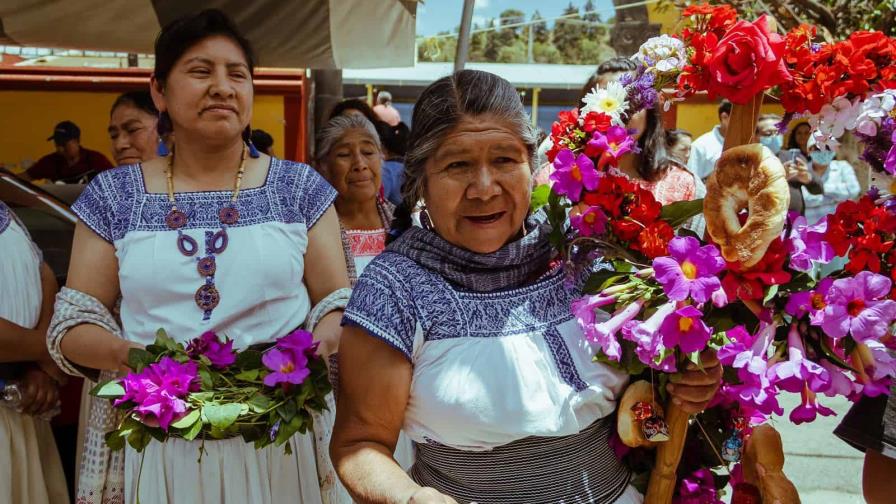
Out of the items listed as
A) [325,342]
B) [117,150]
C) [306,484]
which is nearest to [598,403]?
[325,342]

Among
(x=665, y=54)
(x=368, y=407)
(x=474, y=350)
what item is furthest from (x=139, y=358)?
(x=665, y=54)

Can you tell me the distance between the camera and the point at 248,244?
2.35m

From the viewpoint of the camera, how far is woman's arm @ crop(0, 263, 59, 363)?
2619 millimetres

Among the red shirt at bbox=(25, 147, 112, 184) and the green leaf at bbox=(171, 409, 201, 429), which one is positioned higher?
the green leaf at bbox=(171, 409, 201, 429)

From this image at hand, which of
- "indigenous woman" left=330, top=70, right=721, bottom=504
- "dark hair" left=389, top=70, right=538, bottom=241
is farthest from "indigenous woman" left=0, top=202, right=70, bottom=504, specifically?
"dark hair" left=389, top=70, right=538, bottom=241

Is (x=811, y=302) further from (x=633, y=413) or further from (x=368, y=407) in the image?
(x=368, y=407)

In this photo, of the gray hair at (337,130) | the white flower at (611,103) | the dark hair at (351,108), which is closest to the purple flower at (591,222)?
the white flower at (611,103)

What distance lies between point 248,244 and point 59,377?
0.94 metres

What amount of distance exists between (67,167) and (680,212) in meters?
7.17

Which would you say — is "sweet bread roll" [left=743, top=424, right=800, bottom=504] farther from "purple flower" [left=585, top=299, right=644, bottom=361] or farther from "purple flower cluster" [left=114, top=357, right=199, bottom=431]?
"purple flower cluster" [left=114, top=357, right=199, bottom=431]

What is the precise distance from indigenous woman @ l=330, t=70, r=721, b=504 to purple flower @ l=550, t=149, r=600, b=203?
0.40 feet

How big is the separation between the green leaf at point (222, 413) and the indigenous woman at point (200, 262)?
0.87ft

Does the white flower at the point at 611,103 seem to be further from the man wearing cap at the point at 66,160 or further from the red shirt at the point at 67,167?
the man wearing cap at the point at 66,160

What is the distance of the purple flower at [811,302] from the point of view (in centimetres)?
153
